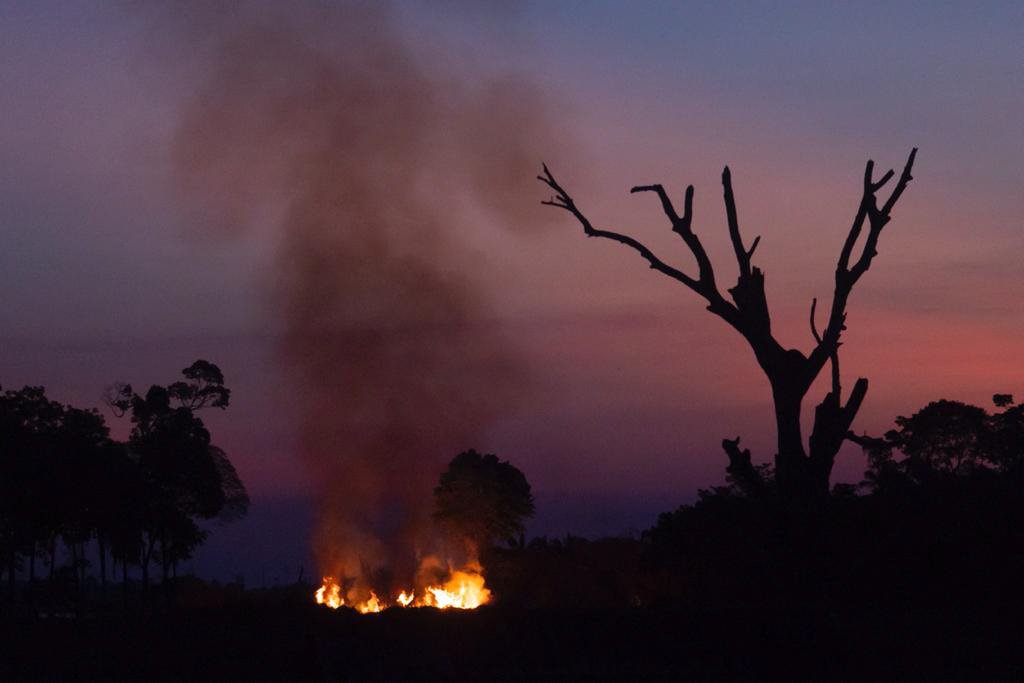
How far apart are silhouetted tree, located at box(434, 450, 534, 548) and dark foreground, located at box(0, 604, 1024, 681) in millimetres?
19435

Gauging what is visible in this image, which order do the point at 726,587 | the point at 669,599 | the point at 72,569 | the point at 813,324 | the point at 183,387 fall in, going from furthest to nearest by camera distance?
1. the point at 183,387
2. the point at 72,569
3. the point at 669,599
4. the point at 726,587
5. the point at 813,324

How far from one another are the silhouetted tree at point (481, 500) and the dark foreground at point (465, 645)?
19.4 m

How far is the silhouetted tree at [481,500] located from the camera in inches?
2569

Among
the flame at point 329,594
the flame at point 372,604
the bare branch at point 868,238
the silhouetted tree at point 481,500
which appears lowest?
the bare branch at point 868,238

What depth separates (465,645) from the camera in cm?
Answer: 3691

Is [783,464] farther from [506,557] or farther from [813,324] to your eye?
[506,557]

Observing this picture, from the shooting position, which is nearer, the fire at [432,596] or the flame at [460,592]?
the fire at [432,596]

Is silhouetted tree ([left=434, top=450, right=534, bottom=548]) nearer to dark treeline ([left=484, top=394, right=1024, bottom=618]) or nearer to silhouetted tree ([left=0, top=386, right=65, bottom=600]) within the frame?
dark treeline ([left=484, top=394, right=1024, bottom=618])

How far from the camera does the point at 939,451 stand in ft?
208

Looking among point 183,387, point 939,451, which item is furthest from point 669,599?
point 183,387

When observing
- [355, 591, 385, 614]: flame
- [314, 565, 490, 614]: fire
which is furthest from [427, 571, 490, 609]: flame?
[355, 591, 385, 614]: flame

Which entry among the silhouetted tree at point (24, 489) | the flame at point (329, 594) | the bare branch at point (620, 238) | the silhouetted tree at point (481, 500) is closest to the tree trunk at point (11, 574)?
the silhouetted tree at point (24, 489)

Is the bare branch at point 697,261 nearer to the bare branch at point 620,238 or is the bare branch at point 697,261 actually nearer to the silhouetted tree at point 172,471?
the bare branch at point 620,238

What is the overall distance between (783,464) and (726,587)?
103ft
